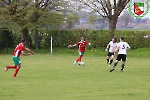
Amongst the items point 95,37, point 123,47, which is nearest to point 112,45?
point 123,47

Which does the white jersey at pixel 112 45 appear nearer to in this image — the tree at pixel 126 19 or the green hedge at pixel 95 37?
the green hedge at pixel 95 37

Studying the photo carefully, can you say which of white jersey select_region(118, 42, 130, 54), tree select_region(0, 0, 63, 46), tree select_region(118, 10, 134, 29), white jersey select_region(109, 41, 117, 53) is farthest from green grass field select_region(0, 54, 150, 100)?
tree select_region(118, 10, 134, 29)

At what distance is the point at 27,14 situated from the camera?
45031 mm

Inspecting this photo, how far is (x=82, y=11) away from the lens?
166 ft

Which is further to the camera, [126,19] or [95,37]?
[126,19]

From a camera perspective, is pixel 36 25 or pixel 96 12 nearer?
pixel 36 25

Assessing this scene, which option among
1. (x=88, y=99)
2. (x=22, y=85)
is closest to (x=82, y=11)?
(x=22, y=85)

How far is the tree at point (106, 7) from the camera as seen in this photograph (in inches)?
1981

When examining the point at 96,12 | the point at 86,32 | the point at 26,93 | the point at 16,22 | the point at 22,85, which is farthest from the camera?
the point at 96,12

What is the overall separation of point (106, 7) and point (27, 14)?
410 inches

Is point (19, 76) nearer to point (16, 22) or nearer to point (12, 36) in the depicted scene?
point (16, 22)

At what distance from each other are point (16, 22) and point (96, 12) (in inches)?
421

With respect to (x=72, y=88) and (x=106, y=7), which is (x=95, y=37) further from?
(x=72, y=88)

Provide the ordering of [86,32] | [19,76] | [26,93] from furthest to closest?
[86,32] < [19,76] < [26,93]
